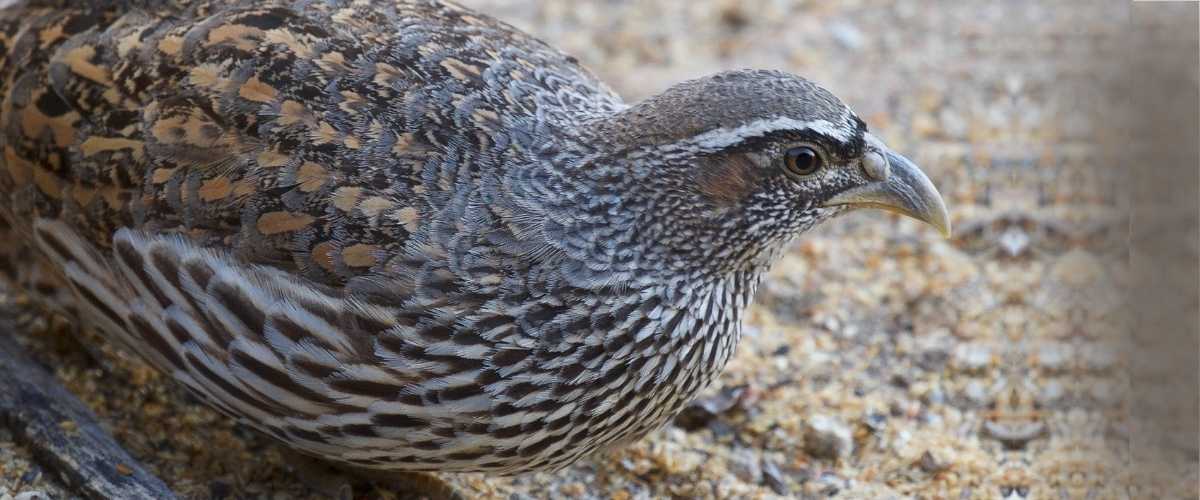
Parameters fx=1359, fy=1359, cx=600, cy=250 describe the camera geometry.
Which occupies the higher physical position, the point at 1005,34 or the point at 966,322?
the point at 1005,34

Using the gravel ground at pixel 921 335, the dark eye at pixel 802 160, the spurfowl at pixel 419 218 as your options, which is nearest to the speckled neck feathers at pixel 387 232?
the spurfowl at pixel 419 218

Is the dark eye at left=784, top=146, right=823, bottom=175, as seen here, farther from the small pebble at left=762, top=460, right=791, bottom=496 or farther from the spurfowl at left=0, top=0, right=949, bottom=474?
the small pebble at left=762, top=460, right=791, bottom=496

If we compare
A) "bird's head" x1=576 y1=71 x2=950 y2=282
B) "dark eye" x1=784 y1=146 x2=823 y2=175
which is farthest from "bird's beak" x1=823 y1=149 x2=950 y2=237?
"dark eye" x1=784 y1=146 x2=823 y2=175

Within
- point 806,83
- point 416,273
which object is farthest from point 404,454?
point 806,83

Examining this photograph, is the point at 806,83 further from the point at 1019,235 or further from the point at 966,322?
the point at 1019,235

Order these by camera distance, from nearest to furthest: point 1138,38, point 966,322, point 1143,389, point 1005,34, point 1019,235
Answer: point 1143,389 → point 1138,38 → point 966,322 → point 1019,235 → point 1005,34

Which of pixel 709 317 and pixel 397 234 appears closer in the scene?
pixel 397 234
